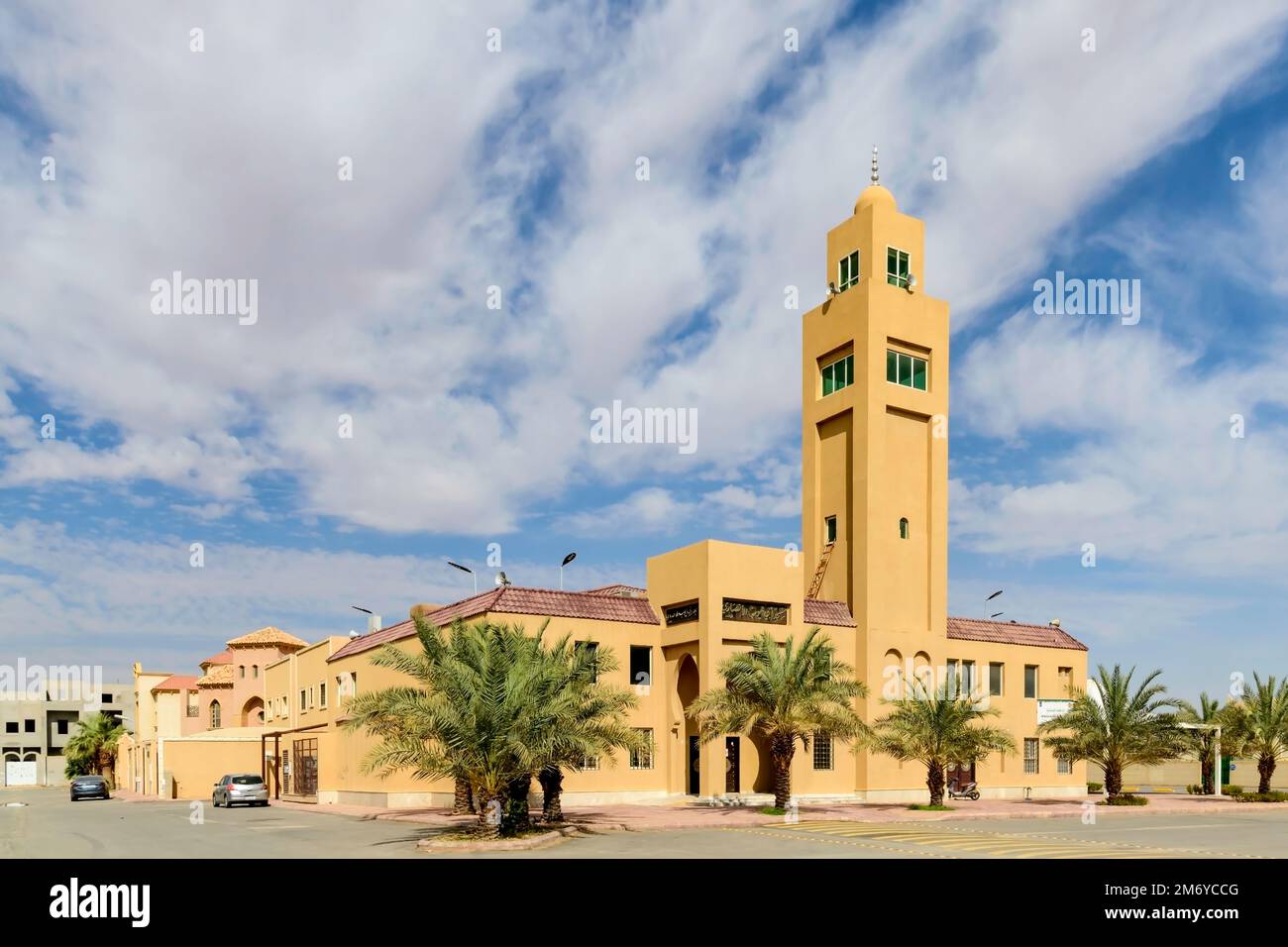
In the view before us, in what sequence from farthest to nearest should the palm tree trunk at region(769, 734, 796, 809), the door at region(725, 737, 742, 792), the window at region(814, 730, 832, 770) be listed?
the window at region(814, 730, 832, 770), the door at region(725, 737, 742, 792), the palm tree trunk at region(769, 734, 796, 809)

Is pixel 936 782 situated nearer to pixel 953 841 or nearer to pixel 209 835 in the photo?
pixel 953 841

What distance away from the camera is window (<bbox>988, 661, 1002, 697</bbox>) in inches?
1852

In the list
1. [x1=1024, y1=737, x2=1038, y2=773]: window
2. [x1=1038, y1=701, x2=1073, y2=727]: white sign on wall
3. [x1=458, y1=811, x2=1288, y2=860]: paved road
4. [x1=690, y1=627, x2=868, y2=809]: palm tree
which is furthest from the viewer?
[x1=1038, y1=701, x2=1073, y2=727]: white sign on wall

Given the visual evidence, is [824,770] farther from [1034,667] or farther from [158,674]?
[158,674]

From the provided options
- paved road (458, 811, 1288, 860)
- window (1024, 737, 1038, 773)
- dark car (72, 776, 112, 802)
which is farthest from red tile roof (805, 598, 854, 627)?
dark car (72, 776, 112, 802)

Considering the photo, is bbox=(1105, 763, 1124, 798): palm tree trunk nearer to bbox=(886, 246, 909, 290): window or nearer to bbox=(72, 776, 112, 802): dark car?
bbox=(886, 246, 909, 290): window

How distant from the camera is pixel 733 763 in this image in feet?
128

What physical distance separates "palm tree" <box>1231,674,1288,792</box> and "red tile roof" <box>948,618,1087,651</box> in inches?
296

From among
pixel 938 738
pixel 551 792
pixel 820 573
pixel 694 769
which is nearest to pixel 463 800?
pixel 551 792

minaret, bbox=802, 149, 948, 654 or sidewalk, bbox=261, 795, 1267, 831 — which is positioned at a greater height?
minaret, bbox=802, 149, 948, 654

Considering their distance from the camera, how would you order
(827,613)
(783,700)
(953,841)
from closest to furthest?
(953,841) < (783,700) < (827,613)

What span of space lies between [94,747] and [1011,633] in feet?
255
